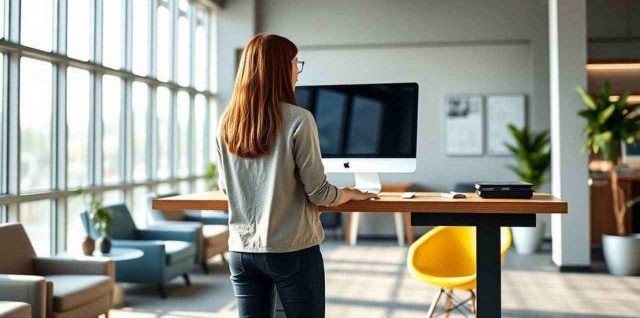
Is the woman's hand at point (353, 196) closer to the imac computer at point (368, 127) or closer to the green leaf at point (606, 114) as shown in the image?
the imac computer at point (368, 127)

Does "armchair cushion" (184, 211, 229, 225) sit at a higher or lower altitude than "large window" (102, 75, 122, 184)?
lower

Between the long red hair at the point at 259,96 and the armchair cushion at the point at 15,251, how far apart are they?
2.76 meters

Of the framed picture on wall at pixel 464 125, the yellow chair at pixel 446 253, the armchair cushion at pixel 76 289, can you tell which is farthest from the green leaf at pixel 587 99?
the armchair cushion at pixel 76 289

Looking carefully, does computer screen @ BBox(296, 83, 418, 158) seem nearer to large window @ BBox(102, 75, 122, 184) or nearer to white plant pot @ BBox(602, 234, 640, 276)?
large window @ BBox(102, 75, 122, 184)

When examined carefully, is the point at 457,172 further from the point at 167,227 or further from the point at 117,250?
the point at 117,250

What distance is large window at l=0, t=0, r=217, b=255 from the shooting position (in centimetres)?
496

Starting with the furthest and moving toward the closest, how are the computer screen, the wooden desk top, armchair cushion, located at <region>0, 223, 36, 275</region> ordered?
A: armchair cushion, located at <region>0, 223, 36, 275</region>
the computer screen
the wooden desk top

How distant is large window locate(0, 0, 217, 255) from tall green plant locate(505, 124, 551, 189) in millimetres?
4324

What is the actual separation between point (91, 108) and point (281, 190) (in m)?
4.63

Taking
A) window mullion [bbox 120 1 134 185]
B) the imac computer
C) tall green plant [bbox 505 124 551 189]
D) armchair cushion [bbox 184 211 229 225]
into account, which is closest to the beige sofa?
the imac computer

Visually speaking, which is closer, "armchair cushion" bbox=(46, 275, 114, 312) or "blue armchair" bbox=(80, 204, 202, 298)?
"armchair cushion" bbox=(46, 275, 114, 312)

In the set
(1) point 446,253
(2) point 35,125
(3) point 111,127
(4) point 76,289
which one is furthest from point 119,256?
(1) point 446,253

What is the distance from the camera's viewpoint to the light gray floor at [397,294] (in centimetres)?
479

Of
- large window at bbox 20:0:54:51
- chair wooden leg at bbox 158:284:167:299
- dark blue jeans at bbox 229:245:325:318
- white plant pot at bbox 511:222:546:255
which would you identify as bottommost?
chair wooden leg at bbox 158:284:167:299
